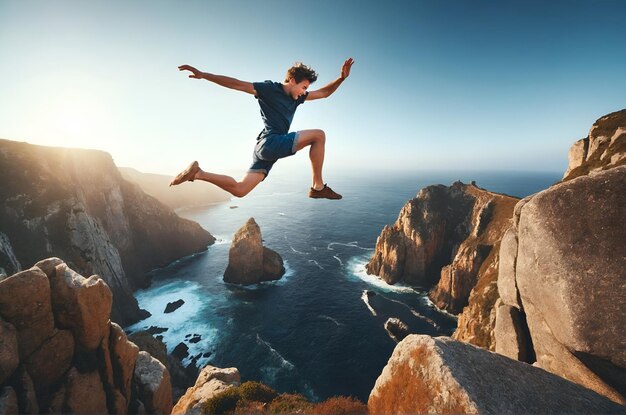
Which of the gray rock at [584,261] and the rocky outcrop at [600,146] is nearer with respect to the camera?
the gray rock at [584,261]

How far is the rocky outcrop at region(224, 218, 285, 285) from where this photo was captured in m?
61.0

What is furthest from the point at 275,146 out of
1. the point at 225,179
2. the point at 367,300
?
the point at 367,300

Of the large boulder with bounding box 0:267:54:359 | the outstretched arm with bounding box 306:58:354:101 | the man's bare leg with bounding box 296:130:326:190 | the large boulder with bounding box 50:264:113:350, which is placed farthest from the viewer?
the large boulder with bounding box 50:264:113:350

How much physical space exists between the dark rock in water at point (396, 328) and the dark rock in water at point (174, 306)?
133 feet

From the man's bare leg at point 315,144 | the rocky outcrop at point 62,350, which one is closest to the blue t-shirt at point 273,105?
the man's bare leg at point 315,144

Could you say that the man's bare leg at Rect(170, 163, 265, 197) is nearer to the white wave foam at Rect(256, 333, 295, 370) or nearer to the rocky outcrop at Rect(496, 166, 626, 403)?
the rocky outcrop at Rect(496, 166, 626, 403)

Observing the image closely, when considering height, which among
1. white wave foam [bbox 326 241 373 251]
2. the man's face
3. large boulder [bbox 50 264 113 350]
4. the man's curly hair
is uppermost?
the man's curly hair

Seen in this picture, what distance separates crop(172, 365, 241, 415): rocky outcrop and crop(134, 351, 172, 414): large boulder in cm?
121

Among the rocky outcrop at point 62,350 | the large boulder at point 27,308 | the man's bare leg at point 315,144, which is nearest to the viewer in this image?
the man's bare leg at point 315,144

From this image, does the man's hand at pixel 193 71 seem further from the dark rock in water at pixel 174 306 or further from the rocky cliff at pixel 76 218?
the dark rock in water at pixel 174 306

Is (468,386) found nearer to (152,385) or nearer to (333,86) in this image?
(333,86)

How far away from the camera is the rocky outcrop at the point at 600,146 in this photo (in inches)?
1106

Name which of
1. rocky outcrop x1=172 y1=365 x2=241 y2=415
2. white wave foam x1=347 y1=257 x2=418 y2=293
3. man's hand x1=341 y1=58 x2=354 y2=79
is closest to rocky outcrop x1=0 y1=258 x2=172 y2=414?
rocky outcrop x1=172 y1=365 x2=241 y2=415

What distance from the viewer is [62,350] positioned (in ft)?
50.3
